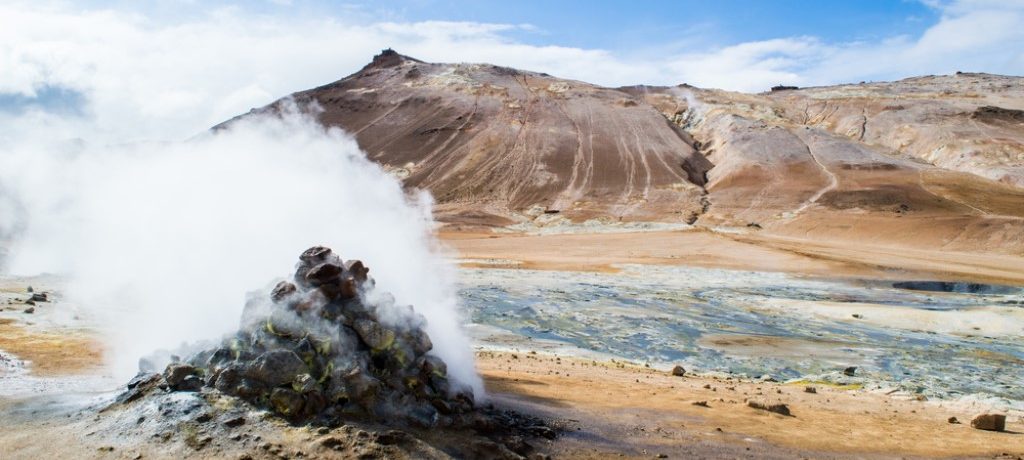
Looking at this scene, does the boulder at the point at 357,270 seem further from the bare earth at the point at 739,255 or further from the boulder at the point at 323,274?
the bare earth at the point at 739,255

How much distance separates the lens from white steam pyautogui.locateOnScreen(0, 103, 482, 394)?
9.58 meters

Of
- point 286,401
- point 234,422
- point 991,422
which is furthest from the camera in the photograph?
point 991,422

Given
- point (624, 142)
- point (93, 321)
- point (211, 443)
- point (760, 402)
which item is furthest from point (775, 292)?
point (624, 142)

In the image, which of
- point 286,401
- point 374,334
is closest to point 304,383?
point 286,401

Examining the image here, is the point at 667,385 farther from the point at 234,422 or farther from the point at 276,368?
the point at 234,422

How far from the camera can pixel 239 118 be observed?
96.3m

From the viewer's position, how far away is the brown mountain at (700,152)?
193 feet

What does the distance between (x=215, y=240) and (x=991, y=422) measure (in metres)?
11.5

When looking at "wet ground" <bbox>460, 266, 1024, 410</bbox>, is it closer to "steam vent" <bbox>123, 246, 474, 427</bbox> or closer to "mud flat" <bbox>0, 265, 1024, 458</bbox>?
"mud flat" <bbox>0, 265, 1024, 458</bbox>

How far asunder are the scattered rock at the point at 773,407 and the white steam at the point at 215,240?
3992 mm

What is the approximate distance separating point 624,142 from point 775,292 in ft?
182

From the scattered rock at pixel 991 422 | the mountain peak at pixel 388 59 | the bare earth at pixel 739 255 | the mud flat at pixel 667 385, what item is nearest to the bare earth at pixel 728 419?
the mud flat at pixel 667 385

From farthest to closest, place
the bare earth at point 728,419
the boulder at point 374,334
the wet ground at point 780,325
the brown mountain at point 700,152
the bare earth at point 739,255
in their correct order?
the brown mountain at point 700,152, the bare earth at point 739,255, the wet ground at point 780,325, the bare earth at point 728,419, the boulder at point 374,334

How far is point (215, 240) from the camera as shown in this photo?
11500mm
